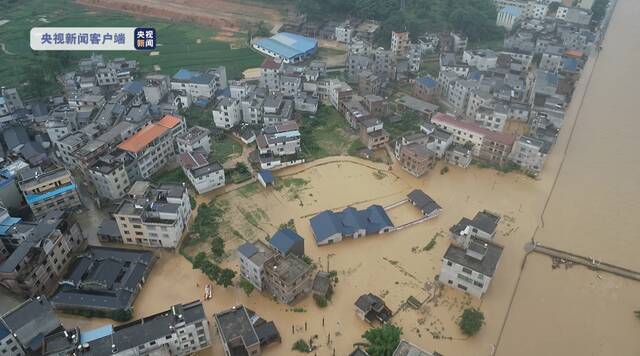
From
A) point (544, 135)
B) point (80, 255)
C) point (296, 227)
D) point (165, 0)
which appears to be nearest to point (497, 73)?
point (544, 135)

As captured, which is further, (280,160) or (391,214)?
(280,160)

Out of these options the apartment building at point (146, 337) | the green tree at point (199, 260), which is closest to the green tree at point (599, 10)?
the green tree at point (199, 260)

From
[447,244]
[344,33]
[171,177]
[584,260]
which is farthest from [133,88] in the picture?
[584,260]

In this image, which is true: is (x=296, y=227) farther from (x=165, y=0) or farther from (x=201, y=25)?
(x=165, y=0)

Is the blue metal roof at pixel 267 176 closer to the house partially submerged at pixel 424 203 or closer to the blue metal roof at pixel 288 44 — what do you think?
the house partially submerged at pixel 424 203

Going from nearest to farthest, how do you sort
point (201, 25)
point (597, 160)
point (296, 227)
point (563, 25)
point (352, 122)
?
1. point (296, 227)
2. point (597, 160)
3. point (352, 122)
4. point (563, 25)
5. point (201, 25)

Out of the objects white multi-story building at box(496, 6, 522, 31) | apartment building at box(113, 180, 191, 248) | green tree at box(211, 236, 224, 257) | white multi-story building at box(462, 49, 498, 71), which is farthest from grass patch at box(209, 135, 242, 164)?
white multi-story building at box(496, 6, 522, 31)
